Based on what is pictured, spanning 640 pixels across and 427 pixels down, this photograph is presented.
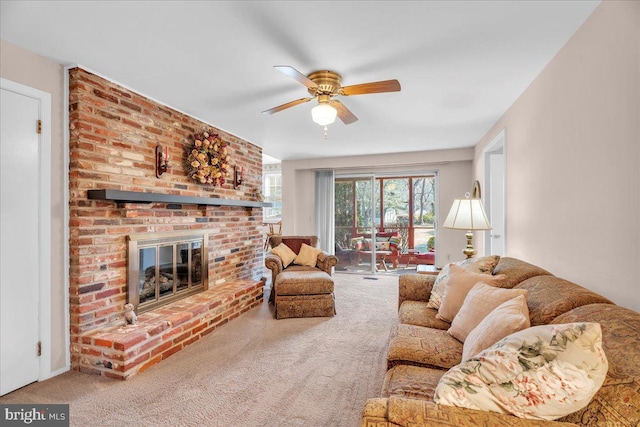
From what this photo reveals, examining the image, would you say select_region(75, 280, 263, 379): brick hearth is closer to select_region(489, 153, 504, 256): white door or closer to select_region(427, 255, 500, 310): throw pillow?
select_region(427, 255, 500, 310): throw pillow

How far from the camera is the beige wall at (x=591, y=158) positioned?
1.40m

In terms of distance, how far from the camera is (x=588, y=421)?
0.90 m

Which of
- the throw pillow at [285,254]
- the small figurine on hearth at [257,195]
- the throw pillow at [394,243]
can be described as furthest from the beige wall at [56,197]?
the throw pillow at [394,243]

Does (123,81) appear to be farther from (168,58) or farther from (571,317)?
(571,317)

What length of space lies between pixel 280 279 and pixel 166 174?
5.44 ft

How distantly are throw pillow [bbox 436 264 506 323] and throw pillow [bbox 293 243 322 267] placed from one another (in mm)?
2269

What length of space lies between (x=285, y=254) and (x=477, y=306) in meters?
2.86

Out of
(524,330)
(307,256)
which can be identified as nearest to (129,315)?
(307,256)

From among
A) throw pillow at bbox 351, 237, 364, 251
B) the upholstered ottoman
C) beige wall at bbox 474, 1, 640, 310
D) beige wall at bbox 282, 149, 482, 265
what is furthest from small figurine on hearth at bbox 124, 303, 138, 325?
throw pillow at bbox 351, 237, 364, 251

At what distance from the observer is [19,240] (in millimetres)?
2078

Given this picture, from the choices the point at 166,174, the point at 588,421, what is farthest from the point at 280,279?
the point at 588,421

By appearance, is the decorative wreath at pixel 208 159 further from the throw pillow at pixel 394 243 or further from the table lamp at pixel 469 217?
the throw pillow at pixel 394 243

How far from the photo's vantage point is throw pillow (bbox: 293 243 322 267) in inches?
167

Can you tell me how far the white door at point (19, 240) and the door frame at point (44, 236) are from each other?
2 centimetres
